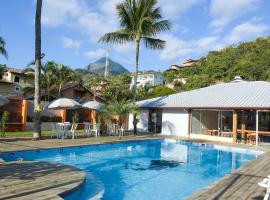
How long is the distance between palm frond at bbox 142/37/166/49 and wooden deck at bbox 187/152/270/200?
14.1 meters

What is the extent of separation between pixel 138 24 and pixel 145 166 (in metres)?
11.8

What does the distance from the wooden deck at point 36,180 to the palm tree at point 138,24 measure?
556 inches

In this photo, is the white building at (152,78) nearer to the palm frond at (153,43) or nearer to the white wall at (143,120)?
the white wall at (143,120)

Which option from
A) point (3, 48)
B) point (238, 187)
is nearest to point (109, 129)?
point (3, 48)

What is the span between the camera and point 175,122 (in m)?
23.5

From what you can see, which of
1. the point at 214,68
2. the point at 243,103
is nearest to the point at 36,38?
the point at 243,103

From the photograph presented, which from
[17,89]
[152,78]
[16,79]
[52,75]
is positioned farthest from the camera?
[152,78]

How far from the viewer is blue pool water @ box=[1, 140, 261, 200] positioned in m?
8.69

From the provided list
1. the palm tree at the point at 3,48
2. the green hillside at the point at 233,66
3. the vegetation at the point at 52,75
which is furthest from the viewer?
the green hillside at the point at 233,66

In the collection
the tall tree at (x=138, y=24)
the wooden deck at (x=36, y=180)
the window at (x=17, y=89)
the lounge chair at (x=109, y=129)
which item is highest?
the tall tree at (x=138, y=24)

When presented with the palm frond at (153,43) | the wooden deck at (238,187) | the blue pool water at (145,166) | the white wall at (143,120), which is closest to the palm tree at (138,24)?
the palm frond at (153,43)

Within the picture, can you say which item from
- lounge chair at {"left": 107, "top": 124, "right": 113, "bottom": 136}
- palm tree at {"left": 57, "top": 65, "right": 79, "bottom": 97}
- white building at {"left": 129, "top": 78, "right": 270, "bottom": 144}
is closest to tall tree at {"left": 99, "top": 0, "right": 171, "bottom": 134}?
lounge chair at {"left": 107, "top": 124, "right": 113, "bottom": 136}

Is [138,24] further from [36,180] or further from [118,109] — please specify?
[36,180]

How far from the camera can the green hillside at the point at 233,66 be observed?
5206 cm
